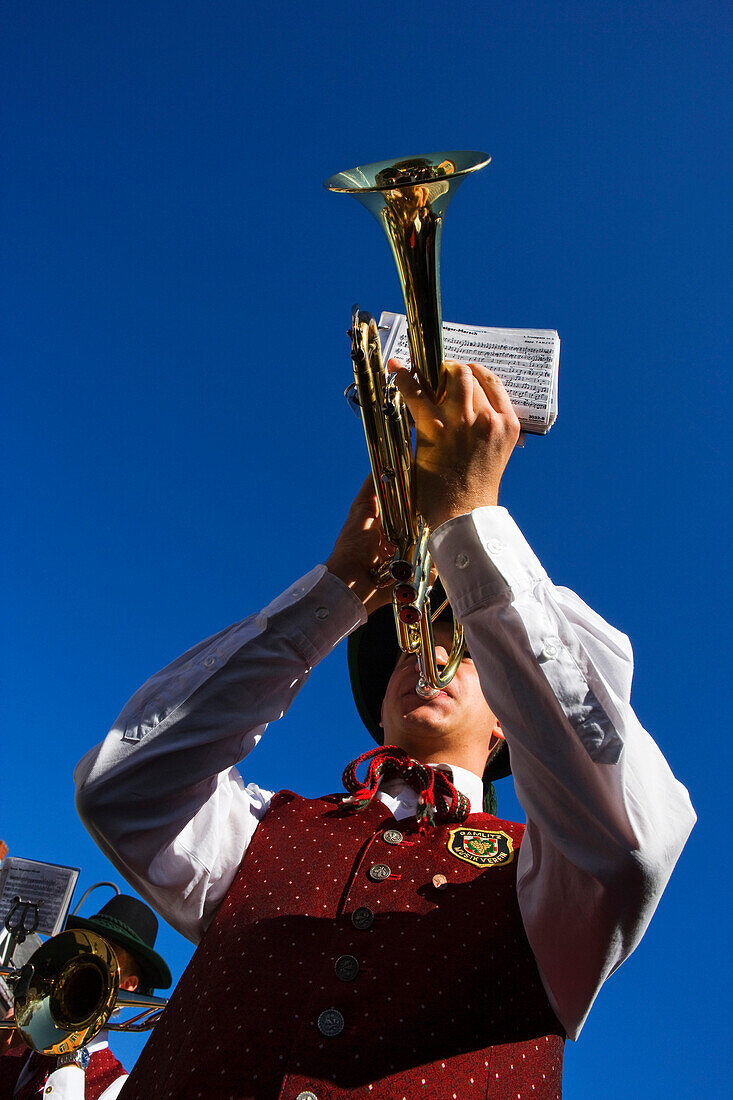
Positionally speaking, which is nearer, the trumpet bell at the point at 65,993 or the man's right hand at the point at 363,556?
the man's right hand at the point at 363,556

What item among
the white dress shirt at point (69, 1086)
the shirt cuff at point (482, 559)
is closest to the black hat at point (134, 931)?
the white dress shirt at point (69, 1086)

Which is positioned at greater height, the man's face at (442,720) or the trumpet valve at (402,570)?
the trumpet valve at (402,570)

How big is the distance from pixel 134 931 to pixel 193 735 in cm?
370

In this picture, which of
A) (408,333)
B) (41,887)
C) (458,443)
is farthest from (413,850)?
(41,887)

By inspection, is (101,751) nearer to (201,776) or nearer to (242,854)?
(201,776)

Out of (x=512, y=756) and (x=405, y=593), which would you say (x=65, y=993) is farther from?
(x=512, y=756)

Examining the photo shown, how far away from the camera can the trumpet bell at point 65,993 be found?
132 inches

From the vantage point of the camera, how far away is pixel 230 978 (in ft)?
6.25

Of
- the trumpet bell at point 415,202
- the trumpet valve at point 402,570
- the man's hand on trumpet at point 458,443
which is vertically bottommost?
the trumpet valve at point 402,570

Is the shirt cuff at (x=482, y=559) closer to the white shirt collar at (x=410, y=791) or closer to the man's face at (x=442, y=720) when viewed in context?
the white shirt collar at (x=410, y=791)

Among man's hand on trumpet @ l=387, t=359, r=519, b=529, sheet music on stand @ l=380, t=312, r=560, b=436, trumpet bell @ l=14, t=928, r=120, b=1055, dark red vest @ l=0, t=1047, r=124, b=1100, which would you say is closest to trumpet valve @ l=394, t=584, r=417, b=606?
man's hand on trumpet @ l=387, t=359, r=519, b=529

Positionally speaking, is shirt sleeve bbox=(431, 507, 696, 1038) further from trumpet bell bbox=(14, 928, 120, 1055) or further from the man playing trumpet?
trumpet bell bbox=(14, 928, 120, 1055)

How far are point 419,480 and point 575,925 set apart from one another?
111 centimetres

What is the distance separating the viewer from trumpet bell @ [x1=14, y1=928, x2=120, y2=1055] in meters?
3.35
